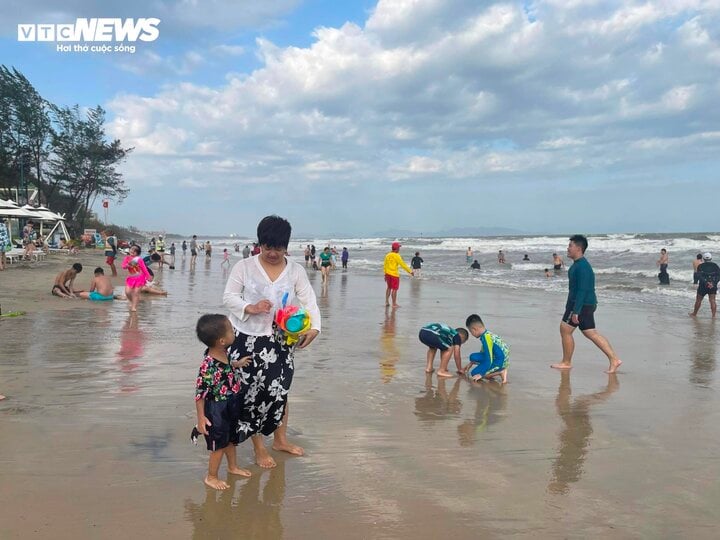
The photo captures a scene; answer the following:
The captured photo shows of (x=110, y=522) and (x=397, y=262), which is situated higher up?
(x=397, y=262)

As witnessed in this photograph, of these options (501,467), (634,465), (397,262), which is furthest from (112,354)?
(397,262)

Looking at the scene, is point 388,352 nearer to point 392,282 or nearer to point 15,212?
point 392,282

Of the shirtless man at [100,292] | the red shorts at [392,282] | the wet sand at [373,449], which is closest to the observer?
the wet sand at [373,449]

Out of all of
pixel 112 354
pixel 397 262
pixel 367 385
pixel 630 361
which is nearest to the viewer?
pixel 367 385

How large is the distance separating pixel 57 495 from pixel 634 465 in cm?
373

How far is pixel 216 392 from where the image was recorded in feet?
11.1

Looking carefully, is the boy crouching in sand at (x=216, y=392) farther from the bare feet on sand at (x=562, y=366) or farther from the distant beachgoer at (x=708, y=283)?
the distant beachgoer at (x=708, y=283)

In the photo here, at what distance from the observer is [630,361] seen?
7.82 meters

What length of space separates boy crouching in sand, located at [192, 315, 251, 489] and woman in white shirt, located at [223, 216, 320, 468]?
101 mm

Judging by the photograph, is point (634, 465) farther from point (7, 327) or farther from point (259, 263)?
point (7, 327)

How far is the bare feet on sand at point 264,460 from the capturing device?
375 centimetres

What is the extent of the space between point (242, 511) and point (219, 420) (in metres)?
0.54

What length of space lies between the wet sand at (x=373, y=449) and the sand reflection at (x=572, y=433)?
2 cm

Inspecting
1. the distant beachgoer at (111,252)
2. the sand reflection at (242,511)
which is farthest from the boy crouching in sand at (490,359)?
the distant beachgoer at (111,252)
